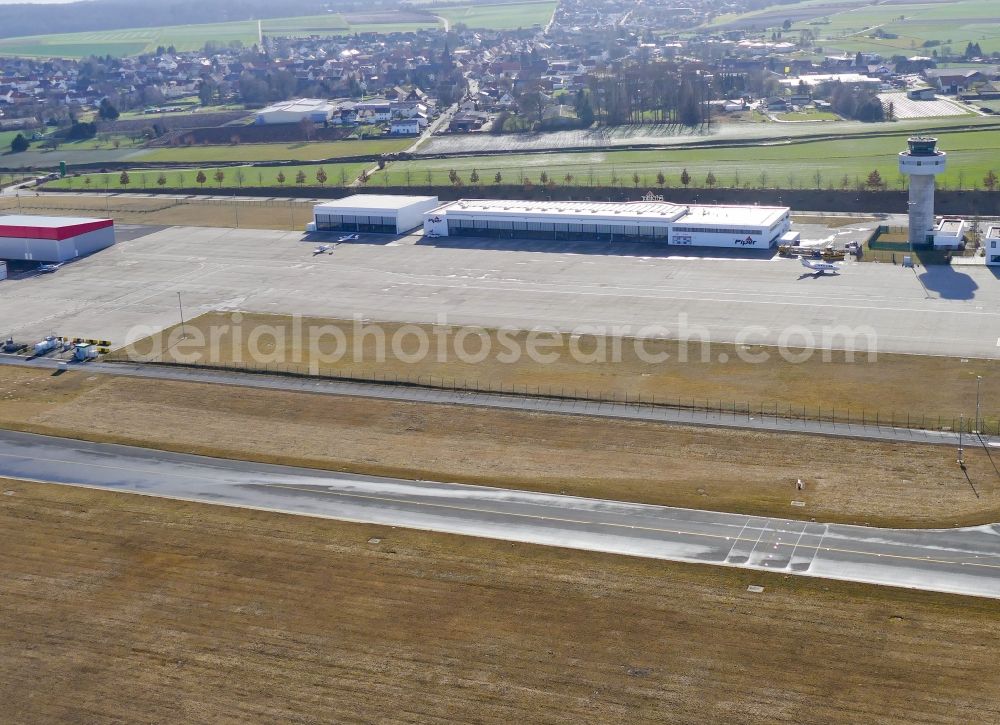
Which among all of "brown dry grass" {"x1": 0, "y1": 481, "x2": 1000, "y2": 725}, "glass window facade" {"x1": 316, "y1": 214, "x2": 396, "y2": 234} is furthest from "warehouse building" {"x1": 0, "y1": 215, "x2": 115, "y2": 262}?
"brown dry grass" {"x1": 0, "y1": 481, "x2": 1000, "y2": 725}

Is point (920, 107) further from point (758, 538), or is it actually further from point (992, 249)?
point (758, 538)

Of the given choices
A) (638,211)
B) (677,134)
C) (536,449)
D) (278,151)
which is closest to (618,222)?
(638,211)

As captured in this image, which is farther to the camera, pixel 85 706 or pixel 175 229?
pixel 175 229

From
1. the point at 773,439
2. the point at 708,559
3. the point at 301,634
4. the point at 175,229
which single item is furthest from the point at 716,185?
the point at 301,634

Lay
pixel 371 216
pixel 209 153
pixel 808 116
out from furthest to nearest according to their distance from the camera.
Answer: pixel 209 153
pixel 808 116
pixel 371 216

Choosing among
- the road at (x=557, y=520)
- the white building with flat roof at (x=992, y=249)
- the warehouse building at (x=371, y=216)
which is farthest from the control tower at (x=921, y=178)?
the road at (x=557, y=520)

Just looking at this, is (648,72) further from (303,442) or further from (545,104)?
(303,442)

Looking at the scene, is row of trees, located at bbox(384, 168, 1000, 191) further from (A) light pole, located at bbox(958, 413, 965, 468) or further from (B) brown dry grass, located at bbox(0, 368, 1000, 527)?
(B) brown dry grass, located at bbox(0, 368, 1000, 527)
